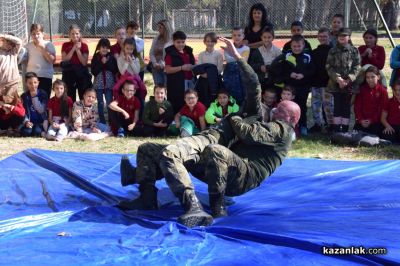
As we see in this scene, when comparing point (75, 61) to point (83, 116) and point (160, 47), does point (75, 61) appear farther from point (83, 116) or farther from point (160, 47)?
point (160, 47)

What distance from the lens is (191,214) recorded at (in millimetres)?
3803

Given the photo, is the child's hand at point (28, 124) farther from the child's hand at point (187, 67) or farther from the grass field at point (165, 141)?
the child's hand at point (187, 67)

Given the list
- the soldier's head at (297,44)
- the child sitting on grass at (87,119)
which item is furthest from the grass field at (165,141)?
the soldier's head at (297,44)

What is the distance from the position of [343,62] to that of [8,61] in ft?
15.9

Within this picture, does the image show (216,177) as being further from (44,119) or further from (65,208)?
(44,119)

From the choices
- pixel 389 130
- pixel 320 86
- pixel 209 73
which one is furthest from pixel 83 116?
pixel 389 130

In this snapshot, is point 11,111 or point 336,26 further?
point 336,26

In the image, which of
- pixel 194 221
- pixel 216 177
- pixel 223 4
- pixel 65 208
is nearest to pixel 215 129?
pixel 216 177

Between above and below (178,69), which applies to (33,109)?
below

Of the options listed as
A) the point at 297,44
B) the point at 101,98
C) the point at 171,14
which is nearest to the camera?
the point at 297,44

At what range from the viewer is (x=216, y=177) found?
3.96m

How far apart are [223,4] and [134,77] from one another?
10.6 m

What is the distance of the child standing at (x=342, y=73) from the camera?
7.35 meters

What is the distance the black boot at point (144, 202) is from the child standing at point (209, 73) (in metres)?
3.73
